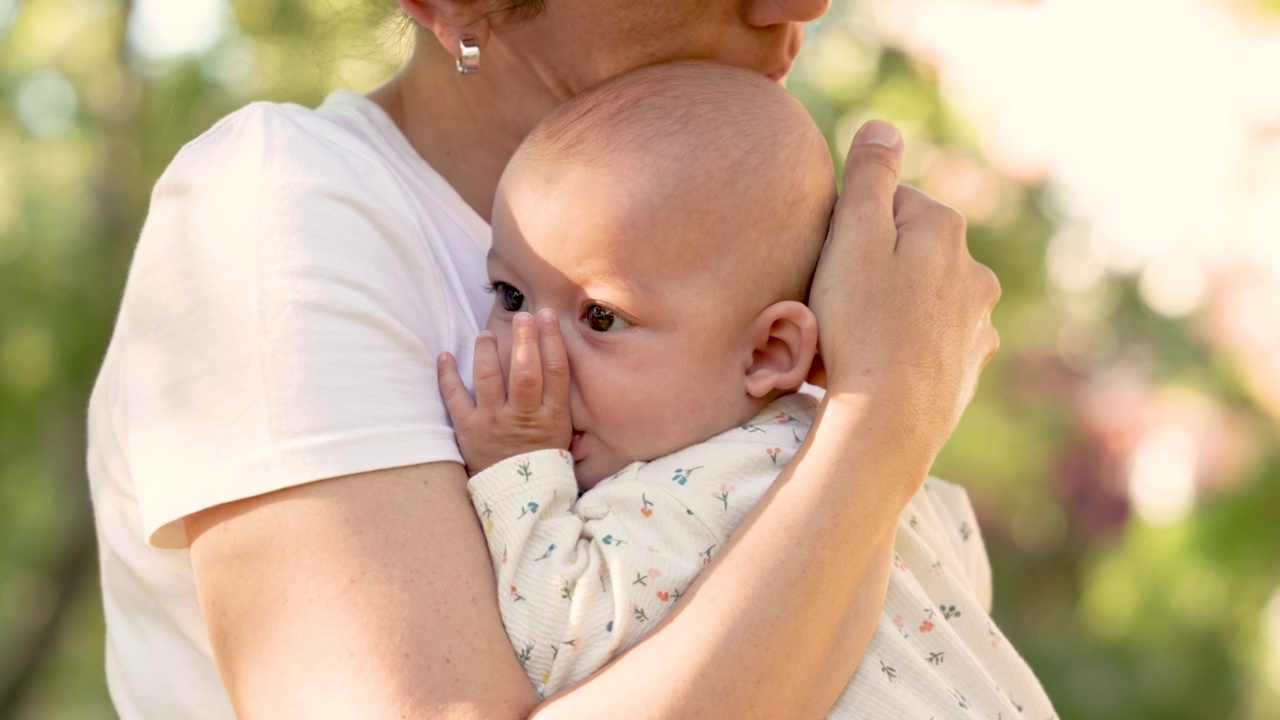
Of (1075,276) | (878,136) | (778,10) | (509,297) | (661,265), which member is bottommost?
(1075,276)

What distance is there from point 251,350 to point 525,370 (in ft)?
1.14

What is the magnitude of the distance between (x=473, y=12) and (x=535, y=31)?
10cm

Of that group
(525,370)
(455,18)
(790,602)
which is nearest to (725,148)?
(525,370)

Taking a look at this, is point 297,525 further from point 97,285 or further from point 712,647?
point 97,285

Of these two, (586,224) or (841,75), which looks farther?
(841,75)

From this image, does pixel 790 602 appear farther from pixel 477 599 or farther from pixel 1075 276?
pixel 1075 276

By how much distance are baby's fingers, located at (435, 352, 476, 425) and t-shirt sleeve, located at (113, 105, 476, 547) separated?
0.5 inches

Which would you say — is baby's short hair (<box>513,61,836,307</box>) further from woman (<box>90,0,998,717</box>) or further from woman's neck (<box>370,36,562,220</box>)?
woman's neck (<box>370,36,562,220</box>)

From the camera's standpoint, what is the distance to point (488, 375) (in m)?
1.61

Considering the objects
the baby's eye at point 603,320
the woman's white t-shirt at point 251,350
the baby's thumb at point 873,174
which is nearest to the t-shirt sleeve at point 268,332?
the woman's white t-shirt at point 251,350

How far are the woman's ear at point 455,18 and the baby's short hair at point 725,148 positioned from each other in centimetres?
23

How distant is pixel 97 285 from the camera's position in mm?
6289

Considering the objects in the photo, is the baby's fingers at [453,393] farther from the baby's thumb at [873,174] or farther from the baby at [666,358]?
the baby's thumb at [873,174]

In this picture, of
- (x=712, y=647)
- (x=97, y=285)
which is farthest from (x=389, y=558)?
(x=97, y=285)
